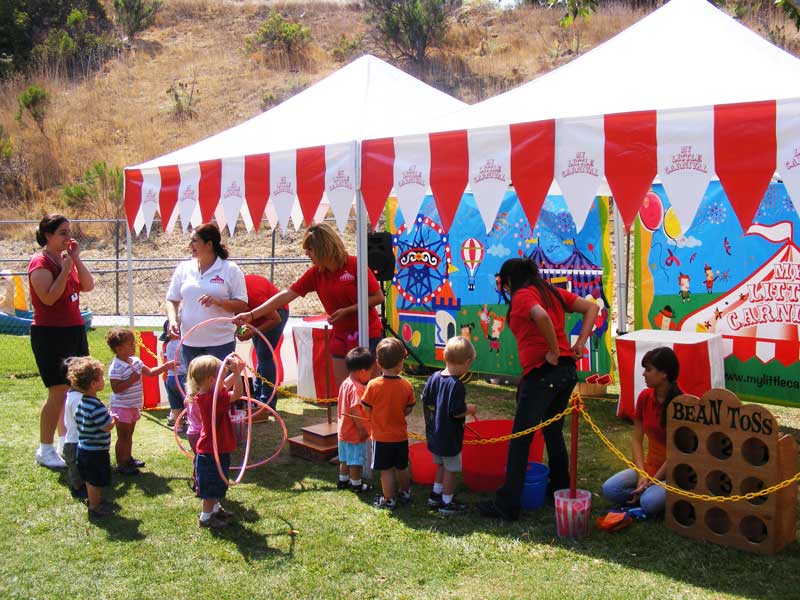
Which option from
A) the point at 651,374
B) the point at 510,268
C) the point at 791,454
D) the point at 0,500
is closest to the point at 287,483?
the point at 0,500

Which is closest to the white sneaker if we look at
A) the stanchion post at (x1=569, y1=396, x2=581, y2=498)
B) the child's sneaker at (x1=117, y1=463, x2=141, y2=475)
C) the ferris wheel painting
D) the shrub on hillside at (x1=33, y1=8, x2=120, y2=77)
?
the child's sneaker at (x1=117, y1=463, x2=141, y2=475)

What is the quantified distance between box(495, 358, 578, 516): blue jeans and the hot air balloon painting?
14.6ft

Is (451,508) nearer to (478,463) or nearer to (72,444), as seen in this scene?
(478,463)

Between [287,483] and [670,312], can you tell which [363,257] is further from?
[670,312]

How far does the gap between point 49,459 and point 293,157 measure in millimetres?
2921

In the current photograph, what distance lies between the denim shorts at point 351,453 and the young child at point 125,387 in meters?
1.36

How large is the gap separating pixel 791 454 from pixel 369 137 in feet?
10.7

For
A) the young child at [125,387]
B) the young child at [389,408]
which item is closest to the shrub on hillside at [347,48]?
the young child at [125,387]

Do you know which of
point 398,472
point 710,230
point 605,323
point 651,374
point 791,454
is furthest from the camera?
point 605,323

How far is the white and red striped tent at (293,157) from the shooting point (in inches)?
220

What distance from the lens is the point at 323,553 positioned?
13.9ft

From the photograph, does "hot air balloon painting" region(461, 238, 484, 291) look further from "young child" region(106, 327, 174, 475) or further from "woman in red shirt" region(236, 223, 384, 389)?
"young child" region(106, 327, 174, 475)

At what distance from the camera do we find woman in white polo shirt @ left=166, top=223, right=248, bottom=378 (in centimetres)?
571

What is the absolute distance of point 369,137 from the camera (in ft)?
17.5
